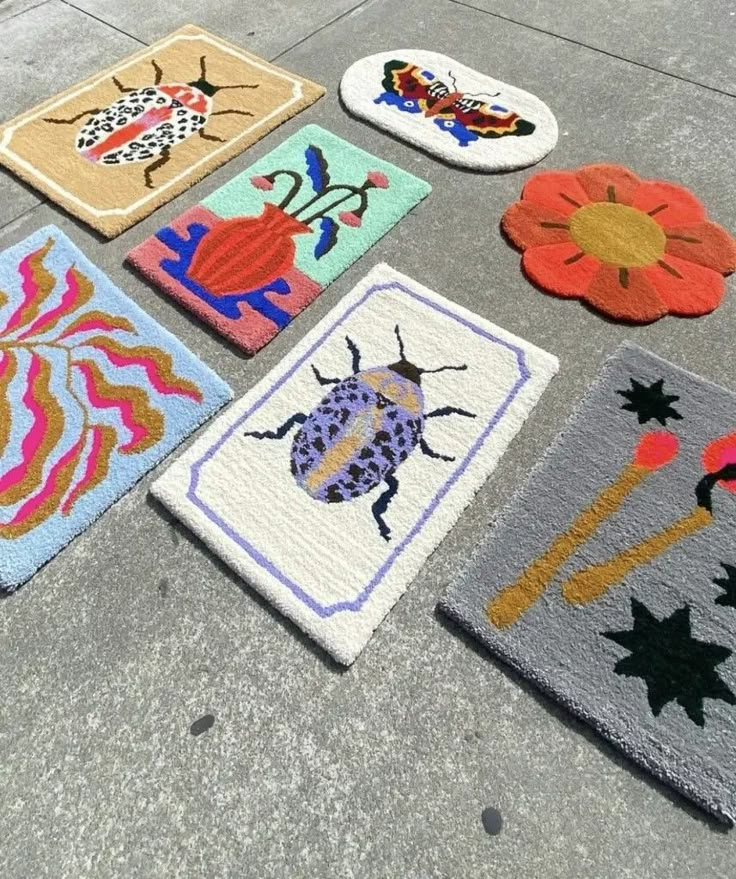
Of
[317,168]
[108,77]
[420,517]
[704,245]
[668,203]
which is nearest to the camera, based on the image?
[420,517]

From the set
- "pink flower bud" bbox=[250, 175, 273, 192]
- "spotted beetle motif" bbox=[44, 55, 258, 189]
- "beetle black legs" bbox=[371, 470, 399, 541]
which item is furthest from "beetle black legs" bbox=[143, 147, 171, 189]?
"beetle black legs" bbox=[371, 470, 399, 541]

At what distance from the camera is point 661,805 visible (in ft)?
4.71

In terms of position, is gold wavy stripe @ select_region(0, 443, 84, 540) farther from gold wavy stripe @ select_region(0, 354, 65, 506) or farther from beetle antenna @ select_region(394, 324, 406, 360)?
beetle antenna @ select_region(394, 324, 406, 360)

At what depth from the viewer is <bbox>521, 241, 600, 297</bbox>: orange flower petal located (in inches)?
90.2

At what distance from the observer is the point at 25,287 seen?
2.29 meters

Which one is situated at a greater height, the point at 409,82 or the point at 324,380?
the point at 409,82

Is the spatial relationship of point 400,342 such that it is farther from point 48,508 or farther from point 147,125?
point 147,125

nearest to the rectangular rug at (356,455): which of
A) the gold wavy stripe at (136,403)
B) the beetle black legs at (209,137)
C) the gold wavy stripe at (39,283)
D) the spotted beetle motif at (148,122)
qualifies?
the gold wavy stripe at (136,403)

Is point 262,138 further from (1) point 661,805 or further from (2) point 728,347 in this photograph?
(1) point 661,805

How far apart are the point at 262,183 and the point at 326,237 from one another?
41 centimetres

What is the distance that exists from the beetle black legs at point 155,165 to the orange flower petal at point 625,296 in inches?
69.0

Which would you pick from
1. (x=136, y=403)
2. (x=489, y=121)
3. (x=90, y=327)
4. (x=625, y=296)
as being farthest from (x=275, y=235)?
(x=625, y=296)

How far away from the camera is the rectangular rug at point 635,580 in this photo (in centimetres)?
150

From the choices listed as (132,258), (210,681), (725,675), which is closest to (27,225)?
(132,258)
